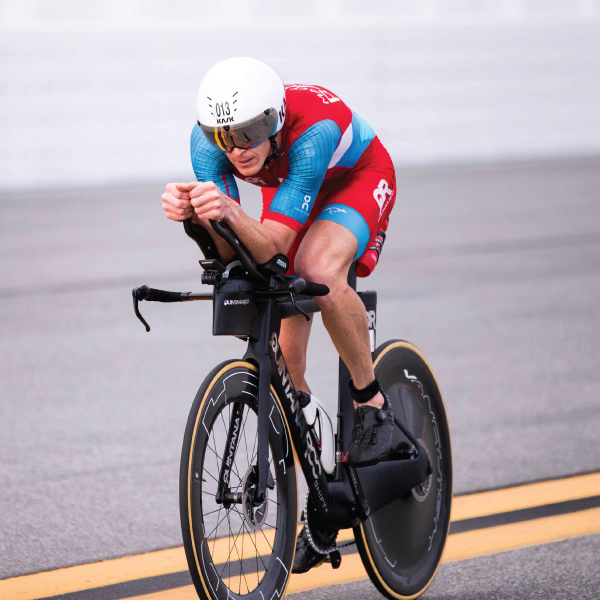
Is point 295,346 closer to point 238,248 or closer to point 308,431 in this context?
point 308,431

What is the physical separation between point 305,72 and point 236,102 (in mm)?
19513

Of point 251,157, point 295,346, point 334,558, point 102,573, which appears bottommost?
point 102,573

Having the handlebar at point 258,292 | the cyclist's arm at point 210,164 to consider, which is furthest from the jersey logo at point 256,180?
→ the handlebar at point 258,292

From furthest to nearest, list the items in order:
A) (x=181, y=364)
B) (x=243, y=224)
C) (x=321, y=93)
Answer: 1. (x=181, y=364)
2. (x=321, y=93)
3. (x=243, y=224)

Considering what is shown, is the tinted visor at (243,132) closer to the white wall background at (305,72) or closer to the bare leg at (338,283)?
the bare leg at (338,283)

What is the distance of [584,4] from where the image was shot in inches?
905

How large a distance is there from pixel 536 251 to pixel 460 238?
1333 millimetres

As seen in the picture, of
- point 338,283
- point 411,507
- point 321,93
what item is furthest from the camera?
point 411,507

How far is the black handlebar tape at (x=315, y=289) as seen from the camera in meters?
2.76

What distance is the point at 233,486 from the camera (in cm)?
277

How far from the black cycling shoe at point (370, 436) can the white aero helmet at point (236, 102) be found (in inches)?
39.8

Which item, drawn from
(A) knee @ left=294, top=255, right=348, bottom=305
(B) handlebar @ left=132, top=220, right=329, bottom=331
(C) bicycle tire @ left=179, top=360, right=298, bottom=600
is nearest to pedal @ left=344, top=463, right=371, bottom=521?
(C) bicycle tire @ left=179, top=360, right=298, bottom=600

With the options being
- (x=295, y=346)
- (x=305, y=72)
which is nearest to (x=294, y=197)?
(x=295, y=346)

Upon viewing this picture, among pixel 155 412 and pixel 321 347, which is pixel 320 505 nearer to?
pixel 155 412
